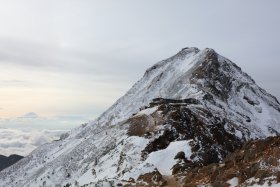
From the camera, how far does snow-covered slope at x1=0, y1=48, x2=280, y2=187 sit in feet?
223

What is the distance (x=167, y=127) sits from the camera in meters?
79.9

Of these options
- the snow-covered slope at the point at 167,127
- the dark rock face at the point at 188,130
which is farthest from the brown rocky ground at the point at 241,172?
the dark rock face at the point at 188,130

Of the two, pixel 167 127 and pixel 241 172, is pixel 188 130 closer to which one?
pixel 167 127

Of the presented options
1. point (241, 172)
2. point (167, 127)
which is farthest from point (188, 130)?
point (241, 172)

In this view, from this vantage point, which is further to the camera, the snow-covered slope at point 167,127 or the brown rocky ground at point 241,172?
the snow-covered slope at point 167,127

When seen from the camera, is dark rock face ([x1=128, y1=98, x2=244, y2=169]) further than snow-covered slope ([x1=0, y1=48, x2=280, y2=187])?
Yes

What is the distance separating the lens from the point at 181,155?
60.5 meters

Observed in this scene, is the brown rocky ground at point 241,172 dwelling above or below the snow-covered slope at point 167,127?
below

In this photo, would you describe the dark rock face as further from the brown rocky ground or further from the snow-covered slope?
the brown rocky ground

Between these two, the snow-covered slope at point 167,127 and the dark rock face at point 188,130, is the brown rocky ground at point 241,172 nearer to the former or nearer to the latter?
the snow-covered slope at point 167,127

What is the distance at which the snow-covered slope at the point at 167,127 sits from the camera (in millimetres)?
68062

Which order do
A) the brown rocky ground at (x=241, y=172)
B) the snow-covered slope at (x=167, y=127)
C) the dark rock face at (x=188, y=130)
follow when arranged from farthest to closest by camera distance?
the dark rock face at (x=188, y=130), the snow-covered slope at (x=167, y=127), the brown rocky ground at (x=241, y=172)

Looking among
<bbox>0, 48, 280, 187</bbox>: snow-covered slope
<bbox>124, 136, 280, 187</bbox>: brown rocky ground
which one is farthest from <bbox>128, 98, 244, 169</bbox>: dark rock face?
<bbox>124, 136, 280, 187</bbox>: brown rocky ground

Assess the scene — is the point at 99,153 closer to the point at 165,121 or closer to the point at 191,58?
the point at 165,121
